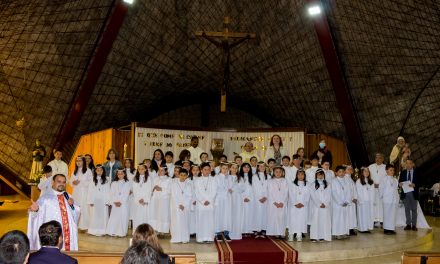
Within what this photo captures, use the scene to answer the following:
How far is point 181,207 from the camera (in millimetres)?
8031

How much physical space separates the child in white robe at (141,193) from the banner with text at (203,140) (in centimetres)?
447

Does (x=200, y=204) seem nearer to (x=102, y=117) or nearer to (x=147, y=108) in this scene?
(x=102, y=117)

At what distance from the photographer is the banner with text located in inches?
520

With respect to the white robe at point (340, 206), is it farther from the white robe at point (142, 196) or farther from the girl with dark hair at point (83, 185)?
the girl with dark hair at point (83, 185)

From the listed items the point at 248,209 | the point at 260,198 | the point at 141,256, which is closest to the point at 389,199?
the point at 260,198

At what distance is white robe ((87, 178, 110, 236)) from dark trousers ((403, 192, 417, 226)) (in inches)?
230

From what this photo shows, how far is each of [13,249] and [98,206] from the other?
20.4ft

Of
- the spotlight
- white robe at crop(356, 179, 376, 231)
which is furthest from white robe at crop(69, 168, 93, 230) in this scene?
the spotlight

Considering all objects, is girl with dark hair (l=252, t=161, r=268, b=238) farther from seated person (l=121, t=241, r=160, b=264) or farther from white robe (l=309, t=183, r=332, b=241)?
seated person (l=121, t=241, r=160, b=264)

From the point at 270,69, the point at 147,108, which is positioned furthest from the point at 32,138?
the point at 270,69

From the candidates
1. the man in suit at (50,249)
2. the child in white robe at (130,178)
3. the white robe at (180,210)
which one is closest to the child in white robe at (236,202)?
the white robe at (180,210)

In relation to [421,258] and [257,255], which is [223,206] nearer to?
[257,255]

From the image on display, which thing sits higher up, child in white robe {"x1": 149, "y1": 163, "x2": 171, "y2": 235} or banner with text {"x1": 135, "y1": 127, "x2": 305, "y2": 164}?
banner with text {"x1": 135, "y1": 127, "x2": 305, "y2": 164}

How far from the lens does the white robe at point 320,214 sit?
8.22 m
